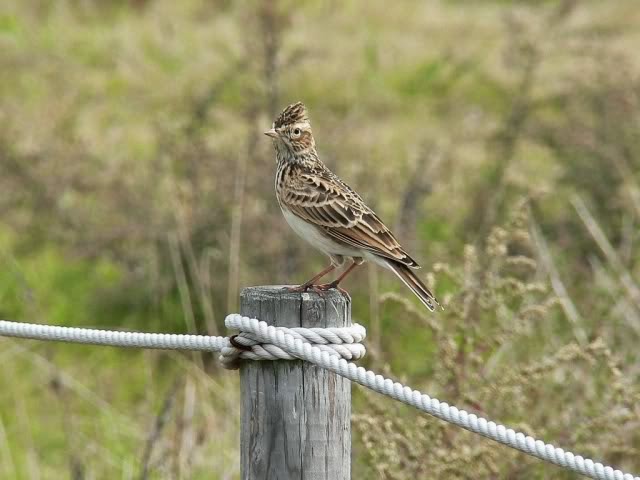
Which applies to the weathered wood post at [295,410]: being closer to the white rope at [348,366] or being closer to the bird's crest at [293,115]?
the white rope at [348,366]

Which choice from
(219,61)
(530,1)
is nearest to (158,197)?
(219,61)

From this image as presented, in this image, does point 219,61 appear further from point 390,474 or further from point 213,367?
point 390,474

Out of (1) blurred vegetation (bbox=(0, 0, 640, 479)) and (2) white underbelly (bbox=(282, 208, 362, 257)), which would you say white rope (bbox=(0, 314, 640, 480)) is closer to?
(1) blurred vegetation (bbox=(0, 0, 640, 479))

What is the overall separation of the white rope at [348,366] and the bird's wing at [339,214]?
1.44 m

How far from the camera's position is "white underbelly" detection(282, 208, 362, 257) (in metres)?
4.78

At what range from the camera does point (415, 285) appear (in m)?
4.52

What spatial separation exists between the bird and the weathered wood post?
4.32 ft

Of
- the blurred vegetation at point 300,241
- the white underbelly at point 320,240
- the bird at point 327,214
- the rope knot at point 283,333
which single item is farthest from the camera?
the blurred vegetation at point 300,241

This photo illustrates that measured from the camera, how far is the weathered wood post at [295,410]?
3.08 metres

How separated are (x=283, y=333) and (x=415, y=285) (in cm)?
153

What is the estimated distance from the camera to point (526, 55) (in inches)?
387

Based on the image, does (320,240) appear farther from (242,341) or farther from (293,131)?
(242,341)

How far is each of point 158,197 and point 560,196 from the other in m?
3.26

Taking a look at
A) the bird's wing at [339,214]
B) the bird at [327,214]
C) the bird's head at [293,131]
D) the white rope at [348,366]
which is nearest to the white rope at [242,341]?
the white rope at [348,366]
